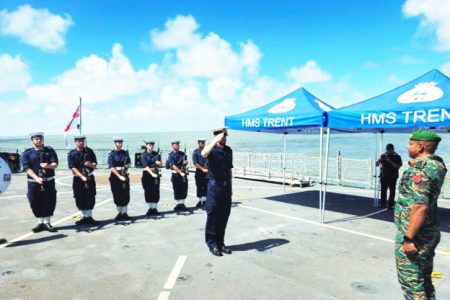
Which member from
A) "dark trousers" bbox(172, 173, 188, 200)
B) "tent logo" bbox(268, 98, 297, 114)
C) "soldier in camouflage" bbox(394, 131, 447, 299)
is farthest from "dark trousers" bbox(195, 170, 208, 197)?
"soldier in camouflage" bbox(394, 131, 447, 299)

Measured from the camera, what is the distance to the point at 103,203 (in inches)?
400

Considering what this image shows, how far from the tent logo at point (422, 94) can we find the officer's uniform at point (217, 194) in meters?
3.98

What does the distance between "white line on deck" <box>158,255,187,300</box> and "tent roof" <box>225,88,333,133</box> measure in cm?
456

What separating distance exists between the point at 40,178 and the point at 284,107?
6.42 metres

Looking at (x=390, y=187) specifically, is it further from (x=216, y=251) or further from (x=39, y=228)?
(x=39, y=228)

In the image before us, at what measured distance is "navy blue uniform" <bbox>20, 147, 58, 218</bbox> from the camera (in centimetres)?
668

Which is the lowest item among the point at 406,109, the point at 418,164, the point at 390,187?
the point at 390,187

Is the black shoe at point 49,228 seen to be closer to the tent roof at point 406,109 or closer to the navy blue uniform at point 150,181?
the navy blue uniform at point 150,181

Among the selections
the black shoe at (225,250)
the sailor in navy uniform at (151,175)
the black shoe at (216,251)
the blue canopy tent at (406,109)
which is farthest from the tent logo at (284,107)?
the black shoe at (216,251)

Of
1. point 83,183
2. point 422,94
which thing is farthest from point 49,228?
point 422,94

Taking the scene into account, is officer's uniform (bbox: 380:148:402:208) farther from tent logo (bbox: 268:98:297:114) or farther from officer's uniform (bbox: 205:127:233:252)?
officer's uniform (bbox: 205:127:233:252)

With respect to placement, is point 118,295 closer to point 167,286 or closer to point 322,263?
point 167,286

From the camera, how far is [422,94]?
634 centimetres

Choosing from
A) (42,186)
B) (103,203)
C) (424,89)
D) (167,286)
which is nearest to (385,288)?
(167,286)
